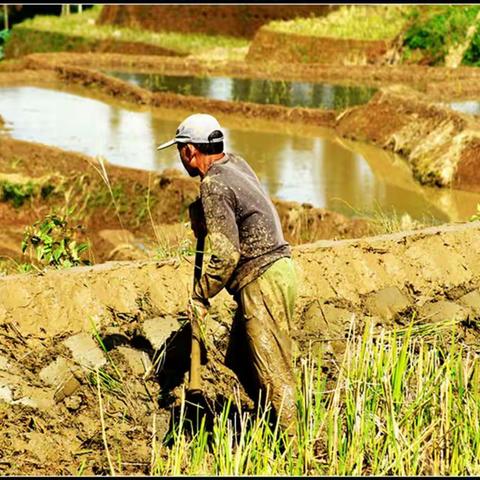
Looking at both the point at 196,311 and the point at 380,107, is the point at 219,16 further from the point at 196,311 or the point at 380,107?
the point at 196,311

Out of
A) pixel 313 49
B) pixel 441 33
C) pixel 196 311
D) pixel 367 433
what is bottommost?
pixel 313 49

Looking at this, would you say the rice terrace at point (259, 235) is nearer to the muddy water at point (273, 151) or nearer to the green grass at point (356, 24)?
the muddy water at point (273, 151)

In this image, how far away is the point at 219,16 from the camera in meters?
31.1

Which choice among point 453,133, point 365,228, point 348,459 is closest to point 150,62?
point 453,133

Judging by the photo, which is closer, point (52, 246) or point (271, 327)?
point (271, 327)

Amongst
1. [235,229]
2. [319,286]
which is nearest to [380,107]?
[319,286]

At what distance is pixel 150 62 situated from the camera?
2566cm

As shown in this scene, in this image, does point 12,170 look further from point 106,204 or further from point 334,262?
point 334,262

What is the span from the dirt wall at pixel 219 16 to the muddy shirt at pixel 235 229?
2585 centimetres

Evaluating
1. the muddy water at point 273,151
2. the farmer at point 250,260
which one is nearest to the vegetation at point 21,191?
the muddy water at point 273,151

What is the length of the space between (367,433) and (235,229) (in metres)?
0.94

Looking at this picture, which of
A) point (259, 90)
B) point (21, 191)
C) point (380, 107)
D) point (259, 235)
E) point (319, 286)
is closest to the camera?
point (259, 235)

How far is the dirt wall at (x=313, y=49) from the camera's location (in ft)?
81.5

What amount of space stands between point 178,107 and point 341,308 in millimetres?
13552
